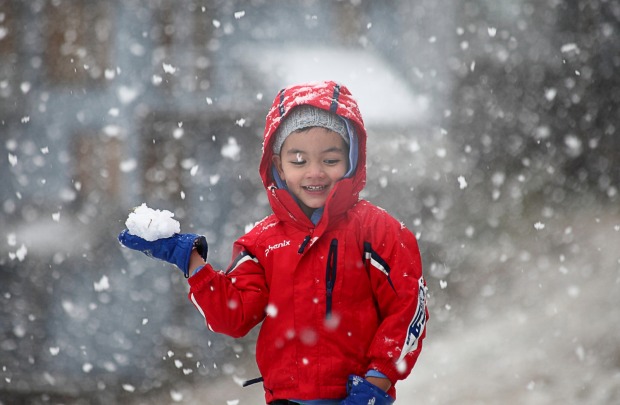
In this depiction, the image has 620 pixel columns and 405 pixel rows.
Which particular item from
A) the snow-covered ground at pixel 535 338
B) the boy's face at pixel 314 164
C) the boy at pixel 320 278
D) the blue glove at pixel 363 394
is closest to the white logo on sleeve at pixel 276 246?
the boy at pixel 320 278

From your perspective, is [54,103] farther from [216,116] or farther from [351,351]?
[351,351]

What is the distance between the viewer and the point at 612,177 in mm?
7723

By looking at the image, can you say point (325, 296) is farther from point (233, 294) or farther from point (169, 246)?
point (169, 246)

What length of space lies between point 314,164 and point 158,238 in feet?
1.73

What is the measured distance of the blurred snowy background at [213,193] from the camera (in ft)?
19.1

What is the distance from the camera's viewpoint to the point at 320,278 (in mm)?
1927

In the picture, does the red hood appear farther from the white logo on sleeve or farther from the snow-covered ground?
the snow-covered ground

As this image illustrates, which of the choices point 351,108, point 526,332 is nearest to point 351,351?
point 351,108

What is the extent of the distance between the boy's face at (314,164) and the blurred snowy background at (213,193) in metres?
3.63

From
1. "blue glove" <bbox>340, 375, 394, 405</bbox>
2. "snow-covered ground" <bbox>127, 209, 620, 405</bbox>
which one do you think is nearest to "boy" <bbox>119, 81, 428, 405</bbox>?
"blue glove" <bbox>340, 375, 394, 405</bbox>

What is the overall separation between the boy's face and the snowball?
0.41 m

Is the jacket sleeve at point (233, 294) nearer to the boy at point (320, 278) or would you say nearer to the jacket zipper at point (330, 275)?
the boy at point (320, 278)

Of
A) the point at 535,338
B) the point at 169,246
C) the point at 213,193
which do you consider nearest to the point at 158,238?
the point at 169,246

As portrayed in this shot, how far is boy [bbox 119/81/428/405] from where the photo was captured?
6.18 ft
